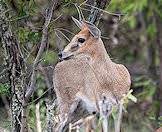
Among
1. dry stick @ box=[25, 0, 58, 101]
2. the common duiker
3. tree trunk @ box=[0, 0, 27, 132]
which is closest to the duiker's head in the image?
the common duiker

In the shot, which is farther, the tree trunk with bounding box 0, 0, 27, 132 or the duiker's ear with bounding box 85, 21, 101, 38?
the duiker's ear with bounding box 85, 21, 101, 38

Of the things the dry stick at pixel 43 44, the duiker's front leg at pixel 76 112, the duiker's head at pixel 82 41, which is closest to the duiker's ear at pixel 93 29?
the duiker's head at pixel 82 41

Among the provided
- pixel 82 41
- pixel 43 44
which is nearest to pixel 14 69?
pixel 43 44

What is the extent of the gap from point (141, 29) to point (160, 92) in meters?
3.03

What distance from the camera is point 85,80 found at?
669 centimetres

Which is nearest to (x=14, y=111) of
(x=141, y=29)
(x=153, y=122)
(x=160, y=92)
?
(x=153, y=122)

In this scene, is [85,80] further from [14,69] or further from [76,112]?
[14,69]


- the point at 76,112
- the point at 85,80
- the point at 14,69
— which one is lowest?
the point at 76,112

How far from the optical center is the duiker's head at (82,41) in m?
6.72

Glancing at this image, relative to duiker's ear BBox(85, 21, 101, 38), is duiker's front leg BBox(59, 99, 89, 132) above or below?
below

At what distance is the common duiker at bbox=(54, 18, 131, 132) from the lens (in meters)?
6.64

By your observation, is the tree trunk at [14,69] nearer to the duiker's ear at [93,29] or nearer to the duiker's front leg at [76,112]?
the duiker's front leg at [76,112]

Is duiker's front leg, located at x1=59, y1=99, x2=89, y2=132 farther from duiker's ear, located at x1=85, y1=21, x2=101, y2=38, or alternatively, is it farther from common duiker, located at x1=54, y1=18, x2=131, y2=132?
duiker's ear, located at x1=85, y1=21, x2=101, y2=38

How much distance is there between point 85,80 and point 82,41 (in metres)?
0.44
